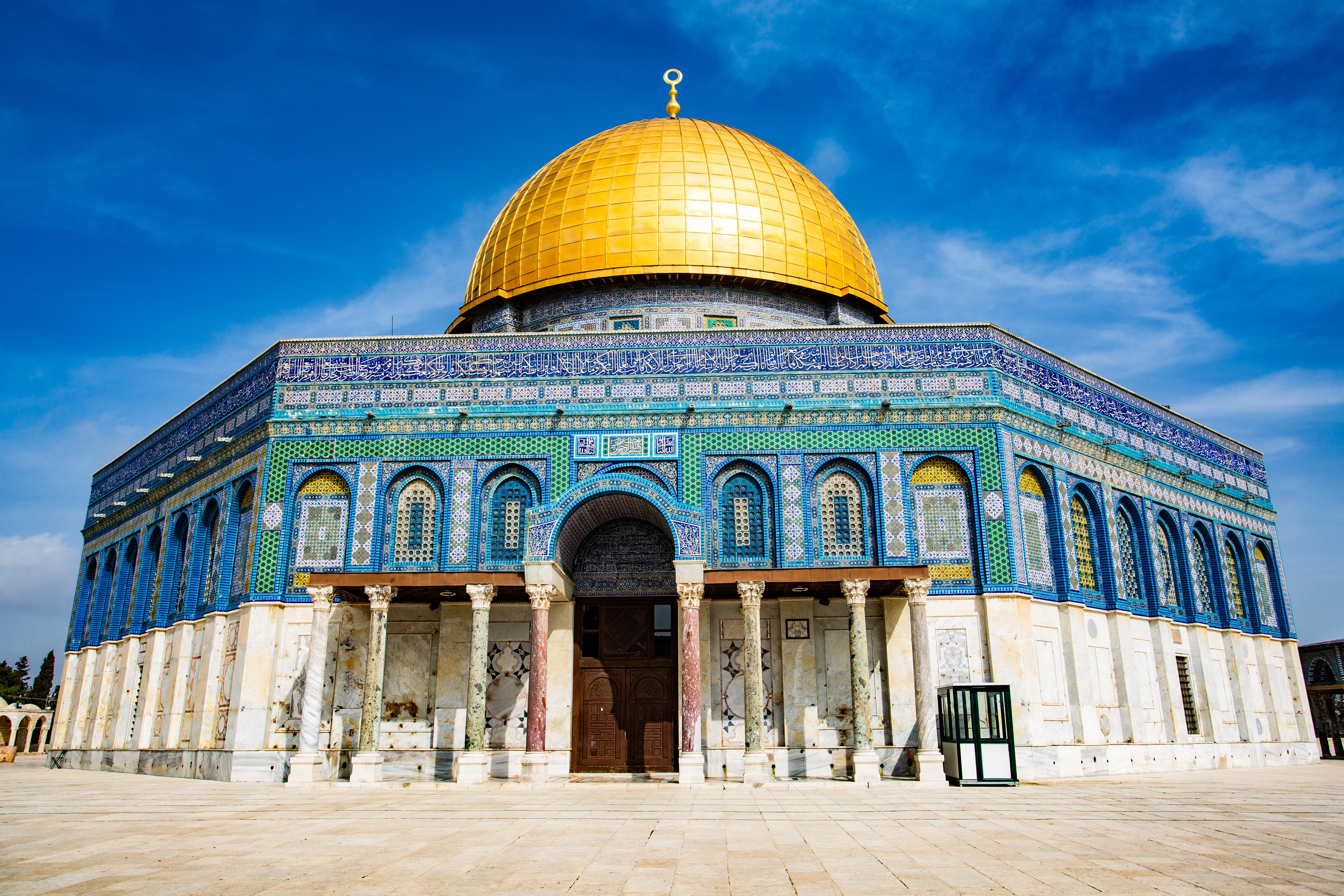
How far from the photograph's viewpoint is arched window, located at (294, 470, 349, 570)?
17.9 m

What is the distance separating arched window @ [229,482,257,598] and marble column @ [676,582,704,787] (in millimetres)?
8254

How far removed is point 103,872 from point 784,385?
44.1ft

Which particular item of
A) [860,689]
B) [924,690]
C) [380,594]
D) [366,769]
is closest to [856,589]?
[860,689]

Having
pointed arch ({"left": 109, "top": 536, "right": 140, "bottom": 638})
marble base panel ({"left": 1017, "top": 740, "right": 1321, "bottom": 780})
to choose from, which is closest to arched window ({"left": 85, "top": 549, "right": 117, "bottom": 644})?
pointed arch ({"left": 109, "top": 536, "right": 140, "bottom": 638})

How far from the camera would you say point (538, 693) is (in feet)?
52.0

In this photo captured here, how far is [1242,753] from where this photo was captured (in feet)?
70.7

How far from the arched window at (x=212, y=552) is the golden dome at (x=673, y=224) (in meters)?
7.57

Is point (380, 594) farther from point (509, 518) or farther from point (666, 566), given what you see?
point (666, 566)

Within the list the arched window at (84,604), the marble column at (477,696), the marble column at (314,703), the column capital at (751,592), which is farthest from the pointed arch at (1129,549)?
the arched window at (84,604)

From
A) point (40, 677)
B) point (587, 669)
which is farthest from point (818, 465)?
point (40, 677)

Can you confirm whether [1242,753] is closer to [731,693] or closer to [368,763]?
[731,693]

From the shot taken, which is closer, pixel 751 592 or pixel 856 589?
pixel 856 589

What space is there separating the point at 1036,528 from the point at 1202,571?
7.71 metres

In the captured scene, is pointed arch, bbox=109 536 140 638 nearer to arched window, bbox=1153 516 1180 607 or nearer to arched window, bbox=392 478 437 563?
arched window, bbox=392 478 437 563
